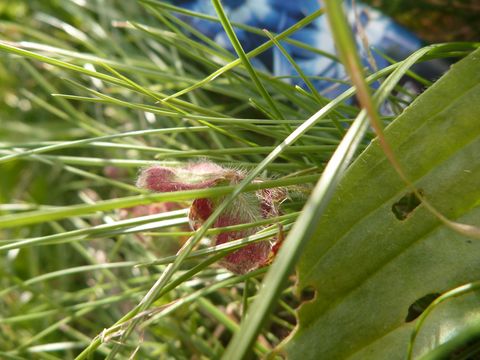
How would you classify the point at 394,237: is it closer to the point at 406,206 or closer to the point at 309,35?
the point at 406,206

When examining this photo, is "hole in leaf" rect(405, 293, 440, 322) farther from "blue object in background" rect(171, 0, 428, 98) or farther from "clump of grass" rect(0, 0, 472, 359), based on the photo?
"blue object in background" rect(171, 0, 428, 98)

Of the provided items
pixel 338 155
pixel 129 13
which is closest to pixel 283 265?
pixel 338 155

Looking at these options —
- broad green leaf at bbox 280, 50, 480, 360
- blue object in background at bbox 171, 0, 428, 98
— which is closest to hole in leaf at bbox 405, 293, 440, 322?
broad green leaf at bbox 280, 50, 480, 360

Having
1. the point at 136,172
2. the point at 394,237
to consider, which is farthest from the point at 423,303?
the point at 136,172

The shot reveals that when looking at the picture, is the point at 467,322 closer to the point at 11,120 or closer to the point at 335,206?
the point at 335,206

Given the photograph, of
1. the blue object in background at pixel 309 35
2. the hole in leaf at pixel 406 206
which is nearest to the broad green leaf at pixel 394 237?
the hole in leaf at pixel 406 206
